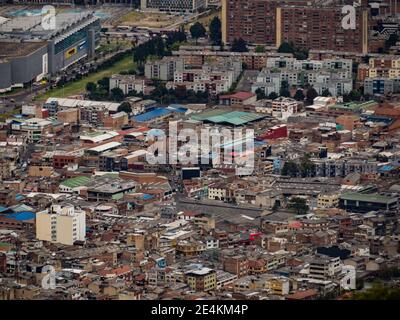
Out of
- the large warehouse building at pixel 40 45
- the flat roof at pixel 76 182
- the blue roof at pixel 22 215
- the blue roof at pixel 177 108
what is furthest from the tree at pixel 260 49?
the blue roof at pixel 22 215

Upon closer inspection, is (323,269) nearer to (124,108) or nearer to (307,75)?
(124,108)

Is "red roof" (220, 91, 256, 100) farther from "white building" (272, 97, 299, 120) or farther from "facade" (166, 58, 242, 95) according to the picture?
"white building" (272, 97, 299, 120)

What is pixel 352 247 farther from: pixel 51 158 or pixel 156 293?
pixel 51 158

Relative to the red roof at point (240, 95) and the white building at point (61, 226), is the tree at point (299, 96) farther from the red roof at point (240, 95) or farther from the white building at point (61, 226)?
the white building at point (61, 226)

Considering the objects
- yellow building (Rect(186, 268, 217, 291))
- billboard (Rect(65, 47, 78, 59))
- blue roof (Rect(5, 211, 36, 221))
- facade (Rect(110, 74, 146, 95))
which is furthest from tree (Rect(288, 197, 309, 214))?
billboard (Rect(65, 47, 78, 59))

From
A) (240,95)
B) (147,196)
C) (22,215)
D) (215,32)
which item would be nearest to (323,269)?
(22,215)
